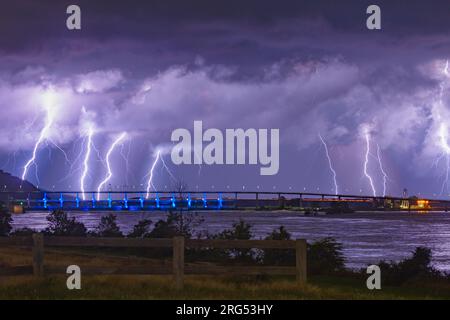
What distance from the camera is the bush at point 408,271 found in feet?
94.2

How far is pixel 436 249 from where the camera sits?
82188 mm

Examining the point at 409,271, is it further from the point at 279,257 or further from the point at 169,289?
the point at 169,289

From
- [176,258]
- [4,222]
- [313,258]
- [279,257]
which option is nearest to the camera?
[176,258]

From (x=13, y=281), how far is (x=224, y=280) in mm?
6009

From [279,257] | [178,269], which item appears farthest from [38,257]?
[279,257]

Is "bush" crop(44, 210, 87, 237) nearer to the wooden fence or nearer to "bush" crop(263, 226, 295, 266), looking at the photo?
"bush" crop(263, 226, 295, 266)

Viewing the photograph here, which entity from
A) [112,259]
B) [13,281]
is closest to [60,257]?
[112,259]

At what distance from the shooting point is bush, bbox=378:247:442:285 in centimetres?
2870

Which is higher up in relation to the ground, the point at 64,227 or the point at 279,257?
the point at 64,227

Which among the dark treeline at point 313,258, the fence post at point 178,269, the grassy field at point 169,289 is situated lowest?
the dark treeline at point 313,258

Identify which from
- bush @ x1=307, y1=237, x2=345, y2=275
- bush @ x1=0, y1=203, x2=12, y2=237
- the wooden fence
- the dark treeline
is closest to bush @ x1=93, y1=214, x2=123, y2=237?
the dark treeline

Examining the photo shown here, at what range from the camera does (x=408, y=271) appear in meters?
30.4

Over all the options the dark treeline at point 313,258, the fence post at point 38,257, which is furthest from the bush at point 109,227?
the fence post at point 38,257

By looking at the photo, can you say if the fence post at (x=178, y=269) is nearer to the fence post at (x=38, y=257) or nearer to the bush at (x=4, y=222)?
the fence post at (x=38, y=257)
